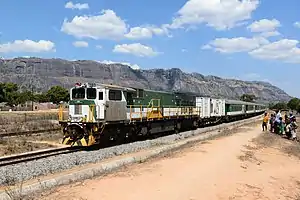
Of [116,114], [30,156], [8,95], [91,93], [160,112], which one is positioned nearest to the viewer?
[30,156]

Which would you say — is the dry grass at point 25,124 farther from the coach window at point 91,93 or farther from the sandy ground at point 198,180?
the sandy ground at point 198,180

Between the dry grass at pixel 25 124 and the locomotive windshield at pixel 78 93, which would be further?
the dry grass at pixel 25 124

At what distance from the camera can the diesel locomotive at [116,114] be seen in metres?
17.6

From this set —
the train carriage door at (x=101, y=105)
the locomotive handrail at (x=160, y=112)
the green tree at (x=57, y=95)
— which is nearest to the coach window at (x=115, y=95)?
the train carriage door at (x=101, y=105)

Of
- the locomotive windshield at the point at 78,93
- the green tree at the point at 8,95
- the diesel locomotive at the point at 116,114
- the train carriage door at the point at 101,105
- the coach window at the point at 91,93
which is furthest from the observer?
the green tree at the point at 8,95

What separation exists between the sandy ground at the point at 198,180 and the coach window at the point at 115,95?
17.8 ft

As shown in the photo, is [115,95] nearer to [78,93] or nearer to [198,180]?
[78,93]

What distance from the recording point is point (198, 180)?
10180 millimetres

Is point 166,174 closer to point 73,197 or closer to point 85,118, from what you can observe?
point 73,197

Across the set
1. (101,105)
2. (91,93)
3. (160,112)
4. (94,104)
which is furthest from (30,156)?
(160,112)

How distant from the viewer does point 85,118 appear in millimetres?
17641

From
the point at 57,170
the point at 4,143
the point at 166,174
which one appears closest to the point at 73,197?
the point at 166,174

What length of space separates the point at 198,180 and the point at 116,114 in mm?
9351

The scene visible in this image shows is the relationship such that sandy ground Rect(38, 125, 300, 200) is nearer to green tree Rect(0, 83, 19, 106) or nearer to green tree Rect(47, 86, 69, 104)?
green tree Rect(0, 83, 19, 106)
